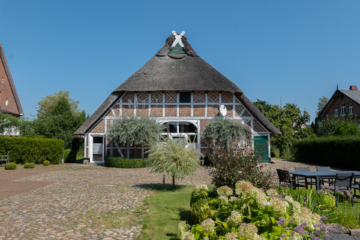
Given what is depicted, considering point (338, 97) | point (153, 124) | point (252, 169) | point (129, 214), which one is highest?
point (338, 97)

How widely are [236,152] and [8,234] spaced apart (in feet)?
16.0

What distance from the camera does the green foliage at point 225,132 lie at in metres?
17.2

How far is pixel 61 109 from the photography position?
2753cm

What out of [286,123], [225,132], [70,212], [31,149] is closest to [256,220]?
[70,212]

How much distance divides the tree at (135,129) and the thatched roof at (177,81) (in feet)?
9.12

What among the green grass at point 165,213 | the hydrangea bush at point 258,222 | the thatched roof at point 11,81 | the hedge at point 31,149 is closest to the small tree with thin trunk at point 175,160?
the green grass at point 165,213

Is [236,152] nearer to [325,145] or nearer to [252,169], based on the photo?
[252,169]

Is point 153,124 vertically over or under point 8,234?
over

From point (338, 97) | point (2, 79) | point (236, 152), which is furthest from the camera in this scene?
point (338, 97)

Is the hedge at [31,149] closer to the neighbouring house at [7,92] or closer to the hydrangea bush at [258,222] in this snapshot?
the neighbouring house at [7,92]

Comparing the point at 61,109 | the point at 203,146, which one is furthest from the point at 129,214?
the point at 61,109

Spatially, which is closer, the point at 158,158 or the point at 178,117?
the point at 158,158

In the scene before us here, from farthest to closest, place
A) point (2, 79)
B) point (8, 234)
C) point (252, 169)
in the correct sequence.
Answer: point (2, 79) → point (252, 169) → point (8, 234)

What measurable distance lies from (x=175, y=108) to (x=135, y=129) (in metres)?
4.17
